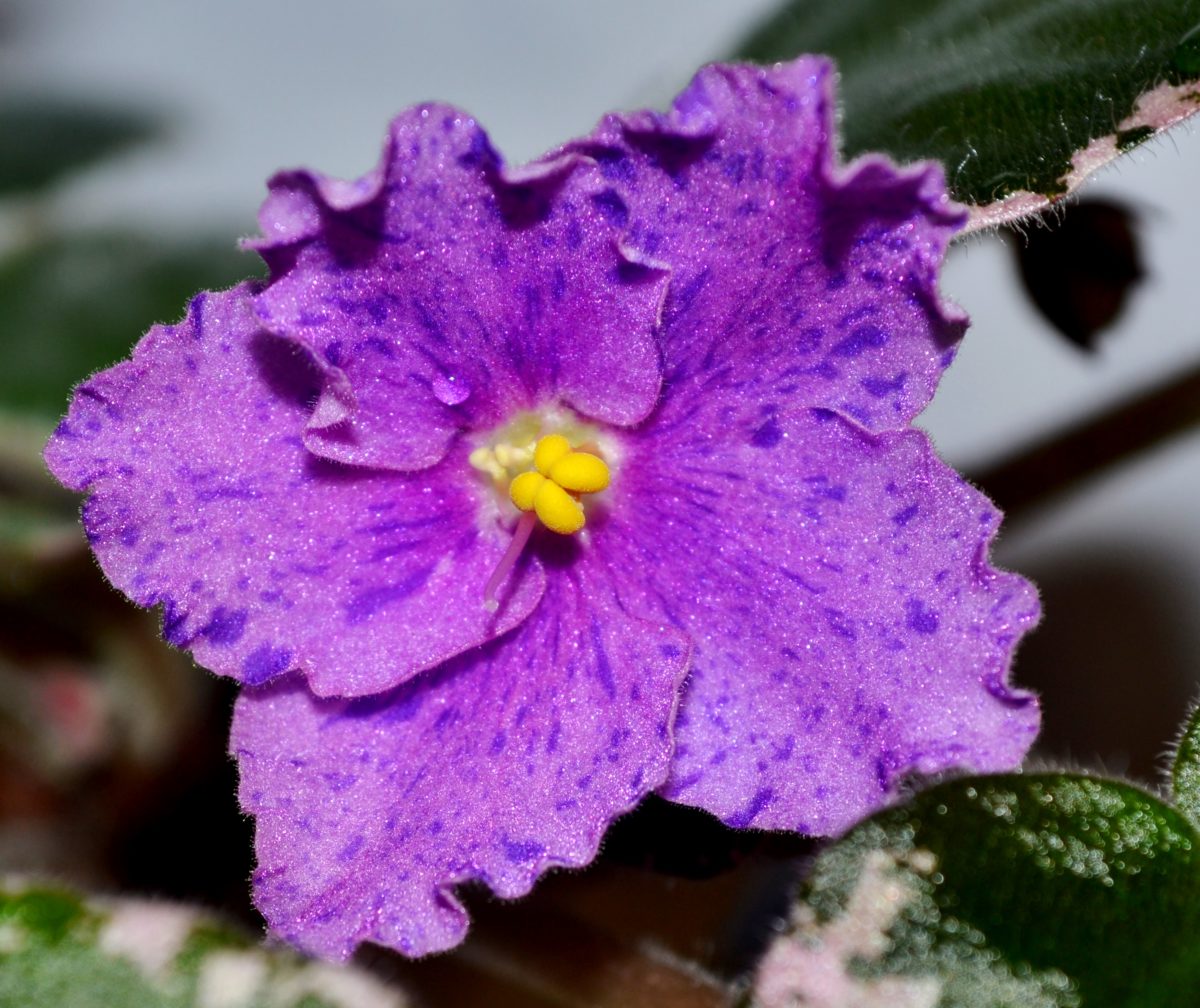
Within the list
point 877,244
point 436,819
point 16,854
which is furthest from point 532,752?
point 16,854

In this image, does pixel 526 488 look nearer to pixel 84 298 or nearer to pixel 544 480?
pixel 544 480

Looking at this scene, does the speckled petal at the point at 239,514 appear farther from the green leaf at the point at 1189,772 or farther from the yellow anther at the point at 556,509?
the green leaf at the point at 1189,772

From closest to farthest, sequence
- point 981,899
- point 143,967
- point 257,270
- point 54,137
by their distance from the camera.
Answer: point 981,899 → point 143,967 → point 257,270 → point 54,137

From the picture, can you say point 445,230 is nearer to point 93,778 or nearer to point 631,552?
point 631,552

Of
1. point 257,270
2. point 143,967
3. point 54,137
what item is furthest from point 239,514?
point 54,137

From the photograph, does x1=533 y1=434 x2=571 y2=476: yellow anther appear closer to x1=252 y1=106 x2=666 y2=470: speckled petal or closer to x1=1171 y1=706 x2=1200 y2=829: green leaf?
x1=252 y1=106 x2=666 y2=470: speckled petal

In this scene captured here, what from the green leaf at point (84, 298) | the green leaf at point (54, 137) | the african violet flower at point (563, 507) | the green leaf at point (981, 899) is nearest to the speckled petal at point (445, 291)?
the african violet flower at point (563, 507)
